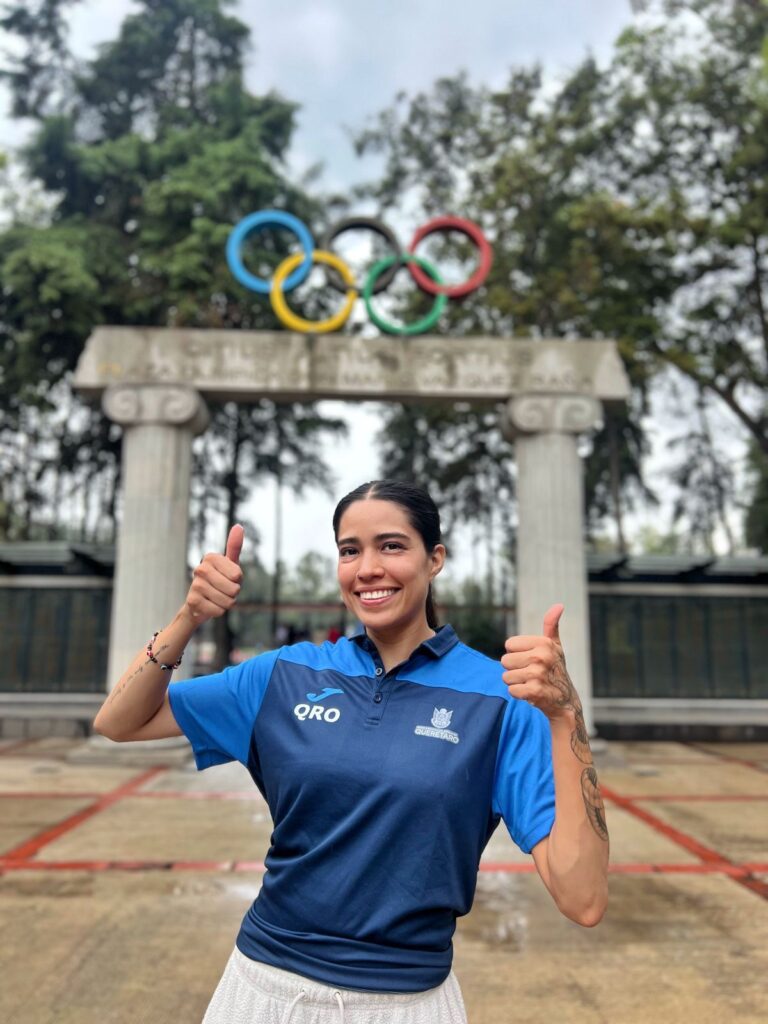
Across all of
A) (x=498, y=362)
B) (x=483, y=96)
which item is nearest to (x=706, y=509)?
(x=483, y=96)

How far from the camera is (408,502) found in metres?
1.64

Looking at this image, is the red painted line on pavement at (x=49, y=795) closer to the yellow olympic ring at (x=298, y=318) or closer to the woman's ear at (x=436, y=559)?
the yellow olympic ring at (x=298, y=318)

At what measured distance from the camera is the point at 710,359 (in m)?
15.4

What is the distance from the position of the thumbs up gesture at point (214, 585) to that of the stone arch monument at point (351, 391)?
8.46 m

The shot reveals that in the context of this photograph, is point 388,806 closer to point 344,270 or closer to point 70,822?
point 70,822

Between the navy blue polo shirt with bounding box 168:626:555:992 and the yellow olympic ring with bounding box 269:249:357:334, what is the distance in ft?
28.8

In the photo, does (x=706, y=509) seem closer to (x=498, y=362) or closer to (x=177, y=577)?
(x=498, y=362)

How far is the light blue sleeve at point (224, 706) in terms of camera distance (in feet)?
5.46

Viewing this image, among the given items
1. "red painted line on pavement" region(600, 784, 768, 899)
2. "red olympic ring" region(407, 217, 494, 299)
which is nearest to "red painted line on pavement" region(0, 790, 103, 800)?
"red painted line on pavement" region(600, 784, 768, 899)

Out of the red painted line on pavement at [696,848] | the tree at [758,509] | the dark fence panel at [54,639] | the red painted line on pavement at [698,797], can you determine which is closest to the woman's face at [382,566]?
the red painted line on pavement at [696,848]

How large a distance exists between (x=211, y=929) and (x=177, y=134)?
59.9 ft

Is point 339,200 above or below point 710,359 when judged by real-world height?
above

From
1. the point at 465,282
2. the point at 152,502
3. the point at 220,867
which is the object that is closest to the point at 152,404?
the point at 152,502

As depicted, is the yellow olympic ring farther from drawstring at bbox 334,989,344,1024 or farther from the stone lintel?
drawstring at bbox 334,989,344,1024
